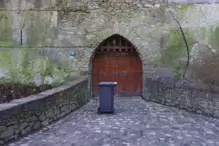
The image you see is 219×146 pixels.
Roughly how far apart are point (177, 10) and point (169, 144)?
19.4ft

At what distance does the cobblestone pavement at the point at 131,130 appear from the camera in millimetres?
5125

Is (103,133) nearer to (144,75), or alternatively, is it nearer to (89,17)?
(144,75)

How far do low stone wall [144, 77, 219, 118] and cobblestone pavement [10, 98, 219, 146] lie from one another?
0.23 metres

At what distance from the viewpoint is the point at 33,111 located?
18.1 ft

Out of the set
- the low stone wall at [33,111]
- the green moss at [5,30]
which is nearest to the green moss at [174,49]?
the low stone wall at [33,111]

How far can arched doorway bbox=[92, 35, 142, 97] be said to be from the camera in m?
10.2

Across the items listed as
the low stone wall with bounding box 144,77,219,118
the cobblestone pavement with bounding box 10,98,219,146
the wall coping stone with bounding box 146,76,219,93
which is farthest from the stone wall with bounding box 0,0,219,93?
the cobblestone pavement with bounding box 10,98,219,146

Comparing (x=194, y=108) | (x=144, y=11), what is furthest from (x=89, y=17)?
(x=194, y=108)

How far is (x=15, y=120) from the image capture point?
4.98 meters

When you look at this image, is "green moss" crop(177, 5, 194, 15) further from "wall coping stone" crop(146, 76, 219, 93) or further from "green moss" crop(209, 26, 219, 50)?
"wall coping stone" crop(146, 76, 219, 93)

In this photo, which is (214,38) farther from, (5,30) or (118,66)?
(5,30)

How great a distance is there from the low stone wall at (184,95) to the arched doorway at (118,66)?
0.70 m

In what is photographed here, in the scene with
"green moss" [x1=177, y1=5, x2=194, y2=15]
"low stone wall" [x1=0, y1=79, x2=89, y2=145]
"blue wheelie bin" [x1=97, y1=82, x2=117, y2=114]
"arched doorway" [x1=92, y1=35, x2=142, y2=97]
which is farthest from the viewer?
"arched doorway" [x1=92, y1=35, x2=142, y2=97]

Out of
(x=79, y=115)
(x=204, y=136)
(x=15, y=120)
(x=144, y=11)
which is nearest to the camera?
(x=15, y=120)
